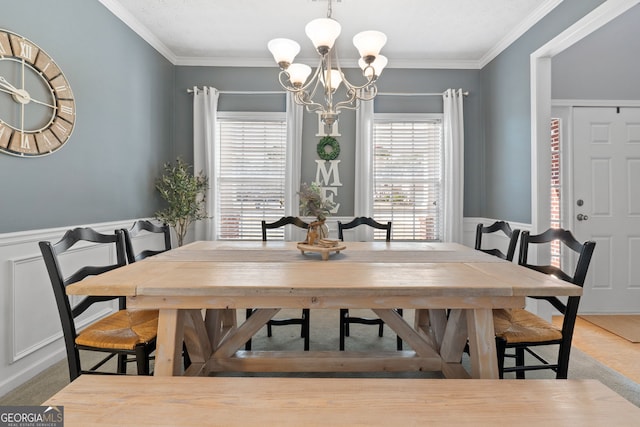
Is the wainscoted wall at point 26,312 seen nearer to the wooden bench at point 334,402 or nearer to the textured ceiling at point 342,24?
the wooden bench at point 334,402

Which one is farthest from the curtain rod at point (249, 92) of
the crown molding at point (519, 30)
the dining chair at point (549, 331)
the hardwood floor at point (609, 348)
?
the hardwood floor at point (609, 348)

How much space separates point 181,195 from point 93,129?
104 cm

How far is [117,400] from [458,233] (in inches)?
146

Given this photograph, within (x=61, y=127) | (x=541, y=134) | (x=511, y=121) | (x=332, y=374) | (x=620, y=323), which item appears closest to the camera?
(x=332, y=374)

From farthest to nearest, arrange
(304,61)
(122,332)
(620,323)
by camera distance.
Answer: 1. (304,61)
2. (620,323)
3. (122,332)

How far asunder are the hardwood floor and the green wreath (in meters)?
2.82

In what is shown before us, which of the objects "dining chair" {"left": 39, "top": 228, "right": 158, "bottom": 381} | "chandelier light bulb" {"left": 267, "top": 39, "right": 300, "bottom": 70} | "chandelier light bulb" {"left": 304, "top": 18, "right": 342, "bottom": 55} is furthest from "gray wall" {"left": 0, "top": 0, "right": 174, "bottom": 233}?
"chandelier light bulb" {"left": 304, "top": 18, "right": 342, "bottom": 55}

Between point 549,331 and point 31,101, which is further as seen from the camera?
point 31,101

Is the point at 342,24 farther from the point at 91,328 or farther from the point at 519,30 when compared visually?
the point at 91,328

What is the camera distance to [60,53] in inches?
96.1

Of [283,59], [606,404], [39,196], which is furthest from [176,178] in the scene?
[606,404]

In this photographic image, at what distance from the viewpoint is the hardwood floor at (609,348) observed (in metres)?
2.40

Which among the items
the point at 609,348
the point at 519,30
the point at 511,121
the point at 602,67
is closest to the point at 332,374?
the point at 609,348

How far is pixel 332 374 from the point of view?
2291 millimetres
